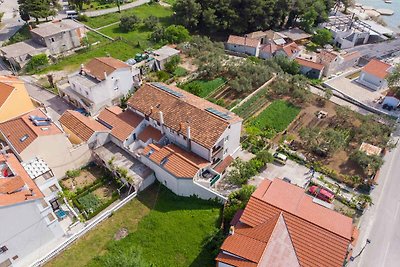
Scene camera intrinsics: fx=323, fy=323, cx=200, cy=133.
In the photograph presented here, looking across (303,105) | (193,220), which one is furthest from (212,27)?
(193,220)

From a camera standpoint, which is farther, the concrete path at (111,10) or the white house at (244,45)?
the concrete path at (111,10)

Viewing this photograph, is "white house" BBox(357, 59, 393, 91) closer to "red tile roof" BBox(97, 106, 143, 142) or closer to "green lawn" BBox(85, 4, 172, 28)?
"red tile roof" BBox(97, 106, 143, 142)

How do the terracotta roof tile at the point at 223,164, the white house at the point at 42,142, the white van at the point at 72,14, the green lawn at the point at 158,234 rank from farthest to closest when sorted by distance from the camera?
the white van at the point at 72,14
the terracotta roof tile at the point at 223,164
the white house at the point at 42,142
the green lawn at the point at 158,234

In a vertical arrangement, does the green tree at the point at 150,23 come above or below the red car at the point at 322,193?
above

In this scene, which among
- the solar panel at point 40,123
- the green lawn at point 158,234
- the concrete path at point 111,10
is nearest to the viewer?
the green lawn at point 158,234

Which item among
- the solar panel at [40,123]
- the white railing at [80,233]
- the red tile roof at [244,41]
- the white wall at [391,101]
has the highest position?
the solar panel at [40,123]

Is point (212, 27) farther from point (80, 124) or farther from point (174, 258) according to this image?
point (174, 258)

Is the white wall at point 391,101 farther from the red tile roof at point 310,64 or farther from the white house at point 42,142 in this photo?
the white house at point 42,142

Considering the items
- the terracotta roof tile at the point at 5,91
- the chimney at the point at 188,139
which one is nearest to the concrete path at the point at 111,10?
the terracotta roof tile at the point at 5,91

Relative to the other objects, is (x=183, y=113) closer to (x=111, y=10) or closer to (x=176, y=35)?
(x=176, y=35)
